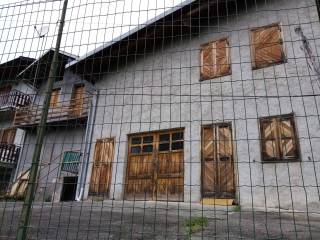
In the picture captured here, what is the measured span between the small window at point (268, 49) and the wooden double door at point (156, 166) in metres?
2.98

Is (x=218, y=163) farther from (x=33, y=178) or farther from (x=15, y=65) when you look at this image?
(x=33, y=178)

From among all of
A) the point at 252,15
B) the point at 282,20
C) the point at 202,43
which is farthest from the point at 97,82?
the point at 282,20

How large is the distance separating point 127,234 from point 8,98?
1419 cm

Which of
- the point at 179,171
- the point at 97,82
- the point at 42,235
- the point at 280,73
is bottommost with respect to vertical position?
the point at 42,235

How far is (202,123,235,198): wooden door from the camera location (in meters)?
7.64

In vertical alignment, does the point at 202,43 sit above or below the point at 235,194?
above

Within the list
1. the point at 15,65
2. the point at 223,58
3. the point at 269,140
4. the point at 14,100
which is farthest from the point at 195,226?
the point at 14,100

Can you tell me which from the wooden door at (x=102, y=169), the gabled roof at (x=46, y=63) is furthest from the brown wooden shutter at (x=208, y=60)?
the gabled roof at (x=46, y=63)

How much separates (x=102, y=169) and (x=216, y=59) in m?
5.03

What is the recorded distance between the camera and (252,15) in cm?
837

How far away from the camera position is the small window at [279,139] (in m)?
7.13

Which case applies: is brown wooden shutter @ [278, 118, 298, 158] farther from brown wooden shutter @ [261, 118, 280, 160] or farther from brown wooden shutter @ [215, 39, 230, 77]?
brown wooden shutter @ [215, 39, 230, 77]

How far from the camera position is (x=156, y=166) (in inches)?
355

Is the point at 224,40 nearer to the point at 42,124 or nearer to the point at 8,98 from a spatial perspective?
the point at 42,124
